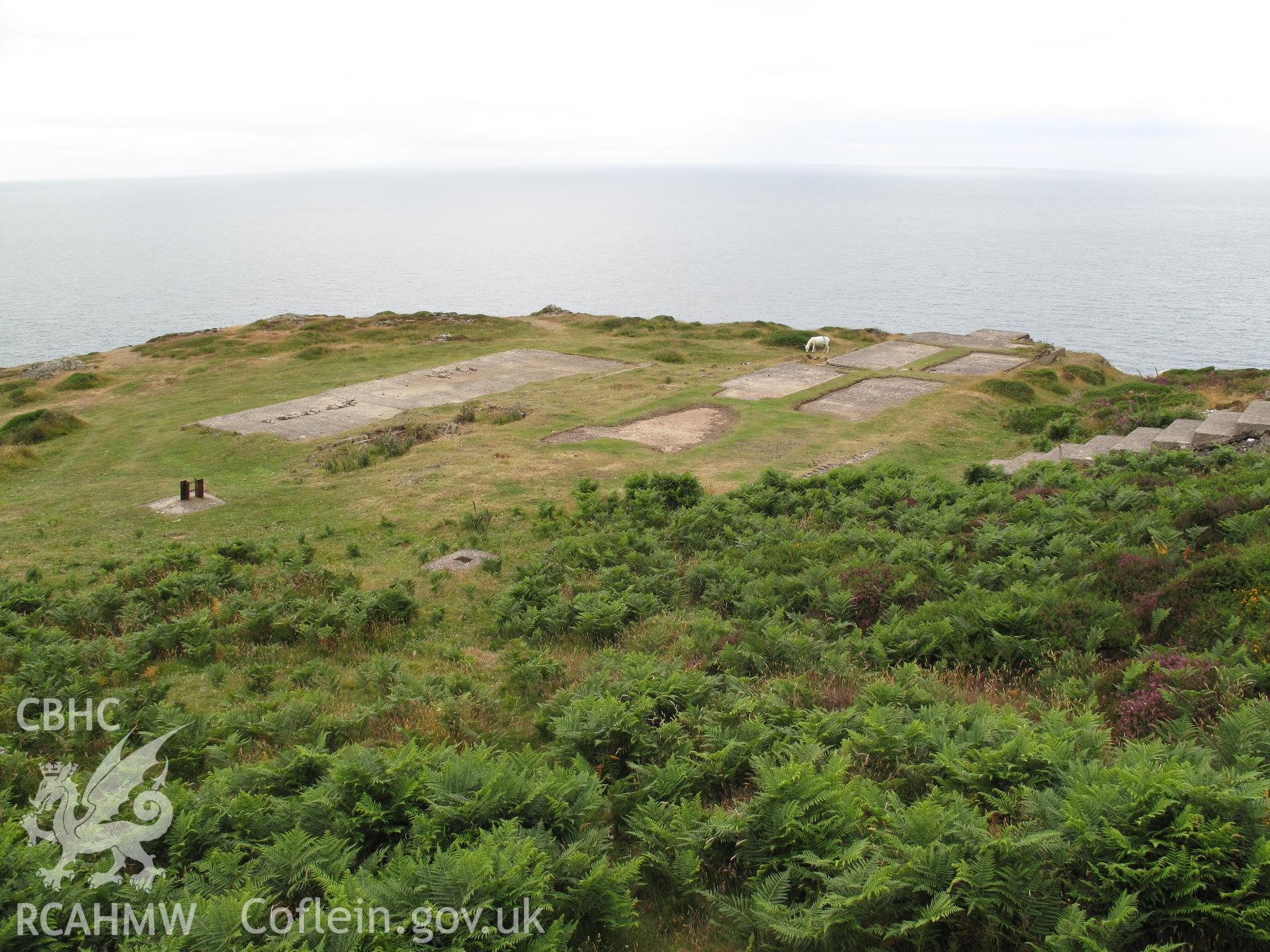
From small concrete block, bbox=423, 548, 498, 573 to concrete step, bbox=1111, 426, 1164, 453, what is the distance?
13757 mm

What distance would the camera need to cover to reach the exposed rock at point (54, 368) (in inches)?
1451

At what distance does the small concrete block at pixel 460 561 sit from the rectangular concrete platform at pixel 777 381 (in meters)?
16.0

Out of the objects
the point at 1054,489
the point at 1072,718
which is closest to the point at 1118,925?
the point at 1072,718

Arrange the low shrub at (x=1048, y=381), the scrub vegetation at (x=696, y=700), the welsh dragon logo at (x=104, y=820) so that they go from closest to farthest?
the scrub vegetation at (x=696, y=700) → the welsh dragon logo at (x=104, y=820) → the low shrub at (x=1048, y=381)

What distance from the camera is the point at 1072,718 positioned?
22.8 ft

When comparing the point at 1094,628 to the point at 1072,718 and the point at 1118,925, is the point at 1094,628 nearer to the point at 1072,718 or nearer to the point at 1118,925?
the point at 1072,718

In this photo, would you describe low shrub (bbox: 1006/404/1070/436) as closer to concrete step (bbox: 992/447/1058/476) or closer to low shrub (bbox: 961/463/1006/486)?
concrete step (bbox: 992/447/1058/476)

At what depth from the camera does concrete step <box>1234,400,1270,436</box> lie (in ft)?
57.7

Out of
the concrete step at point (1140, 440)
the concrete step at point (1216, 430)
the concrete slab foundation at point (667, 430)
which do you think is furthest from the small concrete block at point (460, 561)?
the concrete step at point (1216, 430)

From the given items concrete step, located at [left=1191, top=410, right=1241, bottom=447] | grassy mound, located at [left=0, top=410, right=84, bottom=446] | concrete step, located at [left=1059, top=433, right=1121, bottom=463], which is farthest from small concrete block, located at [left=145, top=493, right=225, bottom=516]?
concrete step, located at [left=1191, top=410, right=1241, bottom=447]

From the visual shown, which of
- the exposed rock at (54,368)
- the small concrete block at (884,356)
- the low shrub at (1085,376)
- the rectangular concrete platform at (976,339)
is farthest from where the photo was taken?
the rectangular concrete platform at (976,339)

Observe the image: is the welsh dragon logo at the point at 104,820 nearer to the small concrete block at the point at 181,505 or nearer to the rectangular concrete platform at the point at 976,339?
the small concrete block at the point at 181,505

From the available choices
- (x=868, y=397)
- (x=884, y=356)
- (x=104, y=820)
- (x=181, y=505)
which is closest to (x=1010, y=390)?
(x=868, y=397)

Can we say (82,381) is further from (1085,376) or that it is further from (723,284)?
(723,284)
